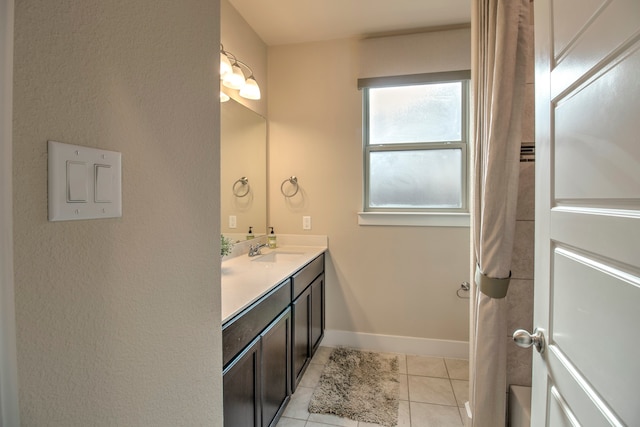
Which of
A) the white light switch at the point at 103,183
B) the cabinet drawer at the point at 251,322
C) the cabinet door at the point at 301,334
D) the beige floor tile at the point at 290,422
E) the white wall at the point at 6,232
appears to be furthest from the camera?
the cabinet door at the point at 301,334

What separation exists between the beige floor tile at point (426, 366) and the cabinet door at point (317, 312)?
0.74 m

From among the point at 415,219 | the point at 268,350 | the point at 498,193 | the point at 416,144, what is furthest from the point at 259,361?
the point at 416,144

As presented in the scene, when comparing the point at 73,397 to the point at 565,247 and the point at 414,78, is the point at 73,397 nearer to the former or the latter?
the point at 565,247

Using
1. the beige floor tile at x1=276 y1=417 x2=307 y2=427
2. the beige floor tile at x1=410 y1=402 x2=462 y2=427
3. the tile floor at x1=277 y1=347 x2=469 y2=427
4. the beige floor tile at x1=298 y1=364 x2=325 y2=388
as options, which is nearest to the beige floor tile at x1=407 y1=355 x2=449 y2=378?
the tile floor at x1=277 y1=347 x2=469 y2=427

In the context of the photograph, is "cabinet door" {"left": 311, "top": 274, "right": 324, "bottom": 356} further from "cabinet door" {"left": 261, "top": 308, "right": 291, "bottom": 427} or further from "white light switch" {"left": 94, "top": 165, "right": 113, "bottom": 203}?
"white light switch" {"left": 94, "top": 165, "right": 113, "bottom": 203}

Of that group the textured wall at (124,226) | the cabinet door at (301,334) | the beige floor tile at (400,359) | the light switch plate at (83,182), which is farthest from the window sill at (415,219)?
the light switch plate at (83,182)

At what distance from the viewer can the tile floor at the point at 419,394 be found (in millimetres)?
1799

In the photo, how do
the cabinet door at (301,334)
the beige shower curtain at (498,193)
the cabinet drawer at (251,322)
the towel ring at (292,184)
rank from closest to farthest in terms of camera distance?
the cabinet drawer at (251,322) → the beige shower curtain at (498,193) → the cabinet door at (301,334) → the towel ring at (292,184)

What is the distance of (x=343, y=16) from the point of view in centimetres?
235

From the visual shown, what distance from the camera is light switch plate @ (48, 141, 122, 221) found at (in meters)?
0.45

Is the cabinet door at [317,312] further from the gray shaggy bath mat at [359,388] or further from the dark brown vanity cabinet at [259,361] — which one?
the dark brown vanity cabinet at [259,361]

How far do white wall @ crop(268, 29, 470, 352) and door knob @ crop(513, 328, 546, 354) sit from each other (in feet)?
5.68

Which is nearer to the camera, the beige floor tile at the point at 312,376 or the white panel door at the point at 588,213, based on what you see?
the white panel door at the point at 588,213

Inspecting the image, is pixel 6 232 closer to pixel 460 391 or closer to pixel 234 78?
pixel 234 78
